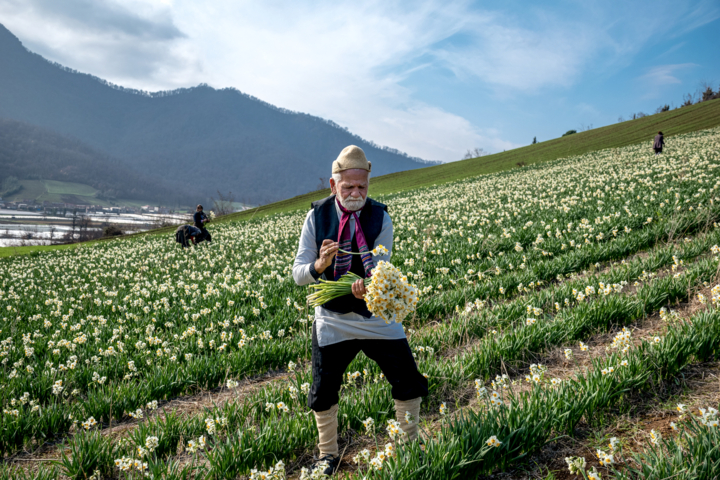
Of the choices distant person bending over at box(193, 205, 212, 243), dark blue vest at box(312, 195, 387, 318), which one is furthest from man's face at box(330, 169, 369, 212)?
distant person bending over at box(193, 205, 212, 243)

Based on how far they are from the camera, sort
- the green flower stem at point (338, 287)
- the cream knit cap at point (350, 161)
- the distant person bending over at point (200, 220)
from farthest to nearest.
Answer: the distant person bending over at point (200, 220), the cream knit cap at point (350, 161), the green flower stem at point (338, 287)

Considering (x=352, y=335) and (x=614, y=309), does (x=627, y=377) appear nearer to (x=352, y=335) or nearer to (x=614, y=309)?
(x=614, y=309)

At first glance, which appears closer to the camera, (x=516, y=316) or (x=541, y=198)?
(x=516, y=316)

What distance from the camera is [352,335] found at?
2.83m

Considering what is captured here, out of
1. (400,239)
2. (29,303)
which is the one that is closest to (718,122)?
(400,239)

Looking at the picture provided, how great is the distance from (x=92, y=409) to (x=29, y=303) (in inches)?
Result: 338

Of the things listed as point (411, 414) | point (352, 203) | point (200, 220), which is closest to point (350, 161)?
point (352, 203)

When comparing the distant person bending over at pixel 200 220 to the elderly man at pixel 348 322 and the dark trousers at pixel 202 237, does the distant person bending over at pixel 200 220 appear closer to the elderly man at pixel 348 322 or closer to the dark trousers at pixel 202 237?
the dark trousers at pixel 202 237

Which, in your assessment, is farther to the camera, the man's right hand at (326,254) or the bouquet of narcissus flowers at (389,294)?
the man's right hand at (326,254)

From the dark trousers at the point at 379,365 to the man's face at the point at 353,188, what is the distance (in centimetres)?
112

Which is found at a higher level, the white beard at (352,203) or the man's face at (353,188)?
the man's face at (353,188)

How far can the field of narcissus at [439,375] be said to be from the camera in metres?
2.71

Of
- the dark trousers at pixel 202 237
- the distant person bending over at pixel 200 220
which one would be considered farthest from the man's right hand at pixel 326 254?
the dark trousers at pixel 202 237

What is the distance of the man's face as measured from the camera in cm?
282
